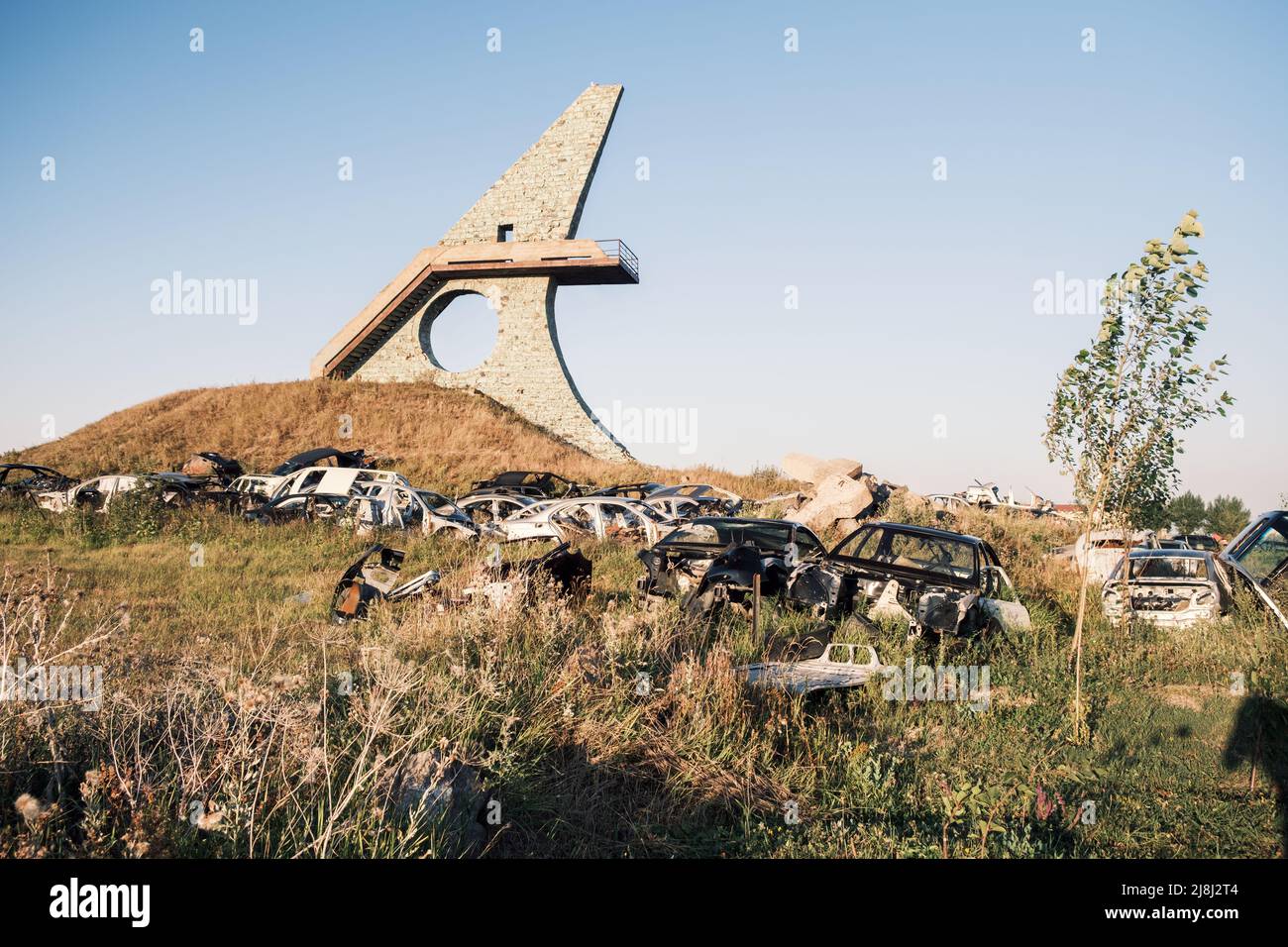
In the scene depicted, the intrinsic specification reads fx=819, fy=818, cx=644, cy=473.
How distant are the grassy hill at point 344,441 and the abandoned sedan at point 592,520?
37.7ft

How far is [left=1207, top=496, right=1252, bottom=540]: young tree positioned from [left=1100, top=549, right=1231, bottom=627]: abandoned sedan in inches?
1113

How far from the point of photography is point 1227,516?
35969 millimetres

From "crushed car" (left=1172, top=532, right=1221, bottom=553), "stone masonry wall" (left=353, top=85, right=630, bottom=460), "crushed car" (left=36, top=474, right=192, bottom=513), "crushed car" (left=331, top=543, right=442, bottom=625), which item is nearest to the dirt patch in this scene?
"crushed car" (left=331, top=543, right=442, bottom=625)

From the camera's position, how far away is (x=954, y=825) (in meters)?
5.17

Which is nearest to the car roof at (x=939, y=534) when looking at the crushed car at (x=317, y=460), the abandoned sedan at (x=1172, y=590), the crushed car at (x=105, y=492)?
the abandoned sedan at (x=1172, y=590)


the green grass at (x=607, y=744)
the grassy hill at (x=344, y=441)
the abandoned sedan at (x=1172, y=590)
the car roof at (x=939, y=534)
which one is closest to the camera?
the green grass at (x=607, y=744)

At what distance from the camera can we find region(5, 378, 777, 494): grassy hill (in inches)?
1189

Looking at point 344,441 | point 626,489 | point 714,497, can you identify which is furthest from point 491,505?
point 344,441

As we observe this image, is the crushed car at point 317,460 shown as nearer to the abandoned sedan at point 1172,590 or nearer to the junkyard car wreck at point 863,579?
the junkyard car wreck at point 863,579

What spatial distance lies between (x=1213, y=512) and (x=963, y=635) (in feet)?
119

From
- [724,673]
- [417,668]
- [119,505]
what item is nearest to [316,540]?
[119,505]

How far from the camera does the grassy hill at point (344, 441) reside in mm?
30203
